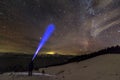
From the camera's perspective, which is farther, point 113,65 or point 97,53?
point 97,53

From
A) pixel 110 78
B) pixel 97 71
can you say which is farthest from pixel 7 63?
pixel 110 78

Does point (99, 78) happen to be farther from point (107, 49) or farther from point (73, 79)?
point (107, 49)

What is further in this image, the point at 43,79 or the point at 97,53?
the point at 97,53

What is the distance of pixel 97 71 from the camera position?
25.4 metres

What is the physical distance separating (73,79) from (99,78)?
358 centimetres

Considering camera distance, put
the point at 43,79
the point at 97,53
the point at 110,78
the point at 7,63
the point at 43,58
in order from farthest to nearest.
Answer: the point at 43,58 < the point at 7,63 < the point at 97,53 < the point at 43,79 < the point at 110,78

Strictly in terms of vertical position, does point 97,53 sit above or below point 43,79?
above

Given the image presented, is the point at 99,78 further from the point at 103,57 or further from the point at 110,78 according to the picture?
the point at 103,57

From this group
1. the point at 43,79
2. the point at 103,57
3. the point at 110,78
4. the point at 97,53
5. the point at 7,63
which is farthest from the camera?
the point at 7,63

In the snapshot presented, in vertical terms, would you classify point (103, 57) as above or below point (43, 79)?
above

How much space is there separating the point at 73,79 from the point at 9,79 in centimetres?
747

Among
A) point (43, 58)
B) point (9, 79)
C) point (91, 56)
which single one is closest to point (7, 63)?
point (43, 58)

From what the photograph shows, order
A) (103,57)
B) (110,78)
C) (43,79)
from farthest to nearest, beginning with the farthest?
(103,57)
(43,79)
(110,78)

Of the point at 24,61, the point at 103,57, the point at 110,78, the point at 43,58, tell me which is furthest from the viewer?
the point at 43,58
